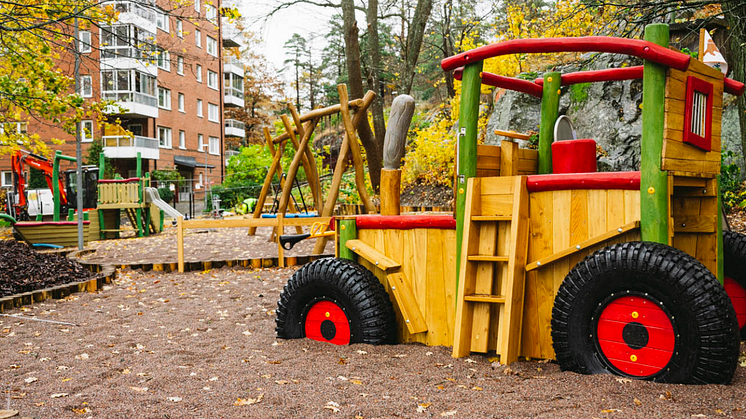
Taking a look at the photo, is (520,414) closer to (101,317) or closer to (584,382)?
(584,382)

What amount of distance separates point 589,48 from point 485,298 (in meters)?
1.60

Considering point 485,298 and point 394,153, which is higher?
point 394,153

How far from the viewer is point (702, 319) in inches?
116

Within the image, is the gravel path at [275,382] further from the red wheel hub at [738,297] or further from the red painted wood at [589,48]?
the red painted wood at [589,48]

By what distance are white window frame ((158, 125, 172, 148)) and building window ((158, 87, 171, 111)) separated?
129 centimetres

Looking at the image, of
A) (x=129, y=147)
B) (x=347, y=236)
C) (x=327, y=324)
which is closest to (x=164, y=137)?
(x=129, y=147)

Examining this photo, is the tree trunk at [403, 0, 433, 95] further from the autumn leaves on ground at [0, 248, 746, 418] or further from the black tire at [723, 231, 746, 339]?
the black tire at [723, 231, 746, 339]

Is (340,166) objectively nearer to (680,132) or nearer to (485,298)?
(485,298)

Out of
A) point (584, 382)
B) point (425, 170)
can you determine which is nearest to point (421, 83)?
point (425, 170)

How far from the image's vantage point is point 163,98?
36.6 metres

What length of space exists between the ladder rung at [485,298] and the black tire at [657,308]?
1.23ft

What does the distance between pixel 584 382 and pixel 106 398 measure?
8.38 feet

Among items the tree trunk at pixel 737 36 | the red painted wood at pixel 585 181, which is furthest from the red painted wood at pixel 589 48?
the tree trunk at pixel 737 36

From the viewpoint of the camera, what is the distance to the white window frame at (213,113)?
4162cm
